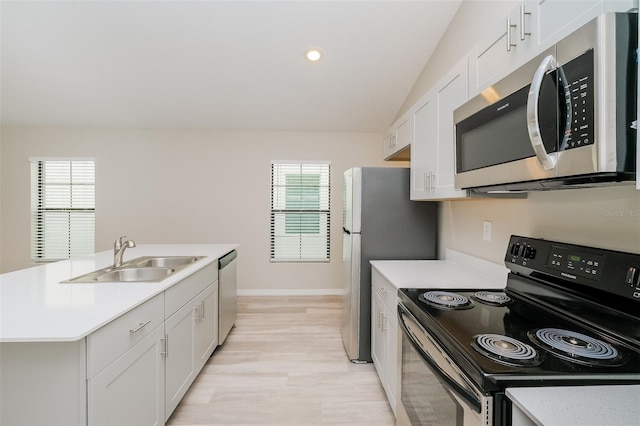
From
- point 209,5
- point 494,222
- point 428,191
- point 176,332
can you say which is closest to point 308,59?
point 209,5

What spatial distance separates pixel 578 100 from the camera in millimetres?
829

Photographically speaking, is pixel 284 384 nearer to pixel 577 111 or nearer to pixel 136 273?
pixel 136 273

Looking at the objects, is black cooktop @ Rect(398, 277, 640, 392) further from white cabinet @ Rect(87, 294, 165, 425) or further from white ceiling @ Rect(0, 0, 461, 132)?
white ceiling @ Rect(0, 0, 461, 132)

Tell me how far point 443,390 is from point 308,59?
3198 millimetres

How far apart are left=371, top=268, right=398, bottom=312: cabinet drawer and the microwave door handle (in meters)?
1.12

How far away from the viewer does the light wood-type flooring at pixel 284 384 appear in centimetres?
196

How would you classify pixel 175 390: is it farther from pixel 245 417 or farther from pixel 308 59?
pixel 308 59

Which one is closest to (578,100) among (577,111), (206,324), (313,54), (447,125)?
(577,111)

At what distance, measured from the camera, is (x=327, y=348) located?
2896mm

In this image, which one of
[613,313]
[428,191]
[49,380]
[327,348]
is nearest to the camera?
[613,313]

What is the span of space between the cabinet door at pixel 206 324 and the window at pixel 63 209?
10.9 ft

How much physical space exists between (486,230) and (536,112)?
132cm

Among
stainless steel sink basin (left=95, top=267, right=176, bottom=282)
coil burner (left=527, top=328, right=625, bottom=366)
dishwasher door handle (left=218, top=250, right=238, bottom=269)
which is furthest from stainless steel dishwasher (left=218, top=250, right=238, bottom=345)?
coil burner (left=527, top=328, right=625, bottom=366)

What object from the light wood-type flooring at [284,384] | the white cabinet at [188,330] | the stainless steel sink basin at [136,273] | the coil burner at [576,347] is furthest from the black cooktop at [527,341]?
the stainless steel sink basin at [136,273]
